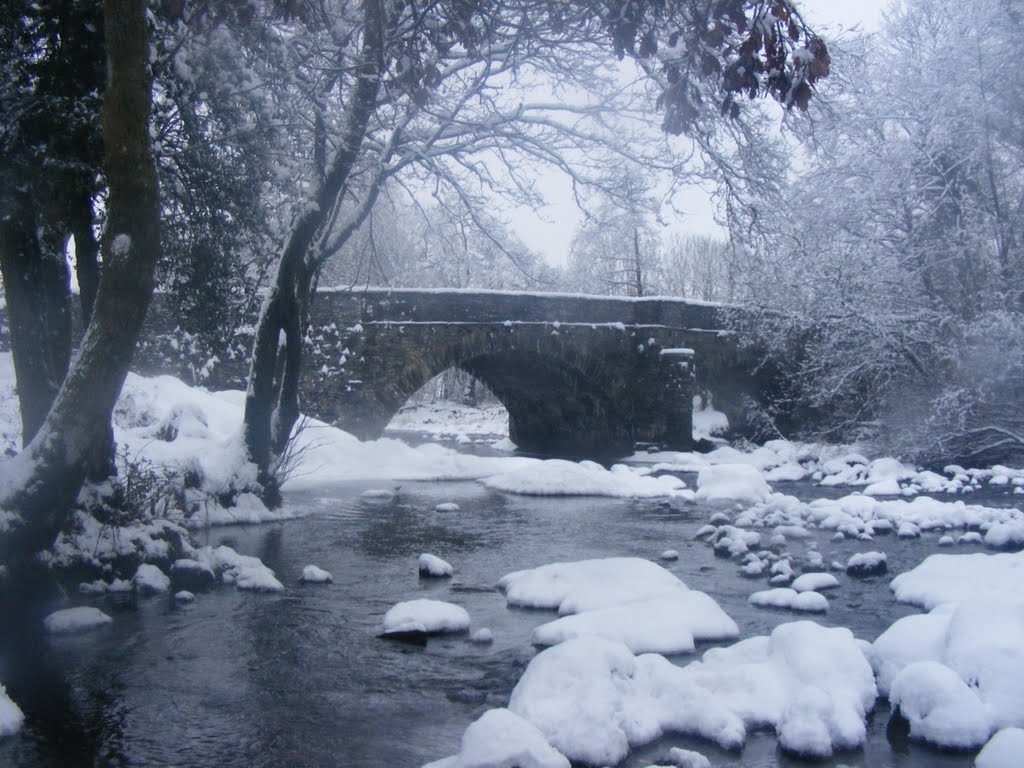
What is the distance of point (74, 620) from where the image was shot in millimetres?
5473

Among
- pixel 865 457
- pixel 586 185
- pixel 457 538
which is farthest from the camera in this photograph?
pixel 865 457

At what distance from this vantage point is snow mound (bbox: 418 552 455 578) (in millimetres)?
7160

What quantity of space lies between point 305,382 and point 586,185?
856 centimetres

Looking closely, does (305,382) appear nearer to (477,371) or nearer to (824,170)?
(477,371)

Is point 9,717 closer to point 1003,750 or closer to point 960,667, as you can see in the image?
point 1003,750

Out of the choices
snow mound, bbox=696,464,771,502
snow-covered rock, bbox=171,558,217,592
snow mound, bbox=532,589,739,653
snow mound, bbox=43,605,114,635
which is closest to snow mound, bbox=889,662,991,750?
snow mound, bbox=532,589,739,653

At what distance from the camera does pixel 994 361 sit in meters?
13.5

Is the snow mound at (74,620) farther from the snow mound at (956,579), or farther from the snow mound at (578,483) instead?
the snow mound at (578,483)

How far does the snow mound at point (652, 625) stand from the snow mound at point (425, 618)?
53cm

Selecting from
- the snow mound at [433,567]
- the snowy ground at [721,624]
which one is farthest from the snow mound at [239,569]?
the snow mound at [433,567]

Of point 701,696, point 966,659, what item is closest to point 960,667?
point 966,659

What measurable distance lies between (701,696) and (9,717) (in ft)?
9.49

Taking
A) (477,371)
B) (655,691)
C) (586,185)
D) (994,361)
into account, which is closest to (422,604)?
(655,691)

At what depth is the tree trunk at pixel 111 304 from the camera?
15.7 feet
